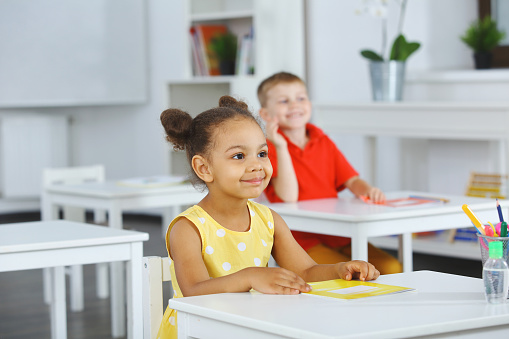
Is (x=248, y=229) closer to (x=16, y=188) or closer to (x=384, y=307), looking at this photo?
(x=384, y=307)

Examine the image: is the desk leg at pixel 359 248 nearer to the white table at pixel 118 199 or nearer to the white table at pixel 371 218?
the white table at pixel 371 218

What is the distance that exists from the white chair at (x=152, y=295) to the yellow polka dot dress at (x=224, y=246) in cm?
3

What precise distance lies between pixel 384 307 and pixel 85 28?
5.32 metres

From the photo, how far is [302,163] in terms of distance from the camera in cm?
297

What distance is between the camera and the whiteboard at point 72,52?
6.05 meters

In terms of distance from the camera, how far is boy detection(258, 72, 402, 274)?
9.23ft

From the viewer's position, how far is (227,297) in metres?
1.45

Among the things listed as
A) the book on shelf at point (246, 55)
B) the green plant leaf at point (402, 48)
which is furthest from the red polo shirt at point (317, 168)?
the book on shelf at point (246, 55)

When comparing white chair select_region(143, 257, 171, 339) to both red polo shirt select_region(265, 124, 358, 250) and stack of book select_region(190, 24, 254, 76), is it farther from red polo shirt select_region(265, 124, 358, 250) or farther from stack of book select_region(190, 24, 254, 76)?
stack of book select_region(190, 24, 254, 76)

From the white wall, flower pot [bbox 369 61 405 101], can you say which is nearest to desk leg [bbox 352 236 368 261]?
flower pot [bbox 369 61 405 101]

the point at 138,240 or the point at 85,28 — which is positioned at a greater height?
the point at 85,28

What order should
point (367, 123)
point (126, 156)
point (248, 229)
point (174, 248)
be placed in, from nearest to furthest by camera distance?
point (174, 248)
point (248, 229)
point (367, 123)
point (126, 156)

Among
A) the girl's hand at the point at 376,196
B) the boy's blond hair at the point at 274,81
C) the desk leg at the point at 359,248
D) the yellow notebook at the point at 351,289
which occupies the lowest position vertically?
the desk leg at the point at 359,248

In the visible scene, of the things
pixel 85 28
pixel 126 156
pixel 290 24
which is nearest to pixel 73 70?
pixel 85 28
